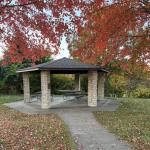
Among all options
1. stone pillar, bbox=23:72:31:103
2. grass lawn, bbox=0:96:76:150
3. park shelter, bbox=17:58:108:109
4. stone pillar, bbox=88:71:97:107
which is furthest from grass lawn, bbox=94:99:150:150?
stone pillar, bbox=23:72:31:103

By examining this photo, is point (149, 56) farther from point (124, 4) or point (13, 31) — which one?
point (13, 31)

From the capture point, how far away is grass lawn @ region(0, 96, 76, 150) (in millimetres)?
10039

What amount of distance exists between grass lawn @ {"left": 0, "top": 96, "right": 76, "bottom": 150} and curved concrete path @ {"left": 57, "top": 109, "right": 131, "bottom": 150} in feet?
0.91

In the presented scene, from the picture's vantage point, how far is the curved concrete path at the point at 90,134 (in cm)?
946

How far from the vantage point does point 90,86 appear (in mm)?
20891

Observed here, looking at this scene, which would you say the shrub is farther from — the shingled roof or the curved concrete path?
the curved concrete path

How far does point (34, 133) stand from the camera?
1201cm

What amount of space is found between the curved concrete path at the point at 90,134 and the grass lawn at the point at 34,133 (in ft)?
0.91

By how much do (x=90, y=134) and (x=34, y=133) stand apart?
1966 mm

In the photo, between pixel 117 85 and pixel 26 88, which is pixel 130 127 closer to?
pixel 26 88

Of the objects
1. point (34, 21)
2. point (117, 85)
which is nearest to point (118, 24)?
point (34, 21)

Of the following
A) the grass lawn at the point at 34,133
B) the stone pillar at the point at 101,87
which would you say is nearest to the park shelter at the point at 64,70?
the grass lawn at the point at 34,133

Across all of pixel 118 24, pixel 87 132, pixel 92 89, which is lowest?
pixel 87 132

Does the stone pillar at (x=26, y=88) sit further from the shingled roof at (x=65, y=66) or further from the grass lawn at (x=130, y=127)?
the grass lawn at (x=130, y=127)
